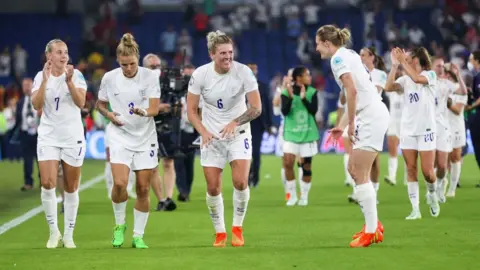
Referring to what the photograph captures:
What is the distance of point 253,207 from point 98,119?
17166 millimetres

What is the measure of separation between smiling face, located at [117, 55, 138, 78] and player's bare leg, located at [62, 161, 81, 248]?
129cm

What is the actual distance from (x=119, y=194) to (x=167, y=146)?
5.57 m

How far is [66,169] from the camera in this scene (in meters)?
Result: 12.0

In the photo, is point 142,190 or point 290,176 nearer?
point 142,190

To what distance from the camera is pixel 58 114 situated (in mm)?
11984

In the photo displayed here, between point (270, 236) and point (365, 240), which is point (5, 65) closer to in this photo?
point (270, 236)

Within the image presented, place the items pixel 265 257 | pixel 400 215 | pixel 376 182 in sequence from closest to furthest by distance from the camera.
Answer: pixel 265 257, pixel 400 215, pixel 376 182

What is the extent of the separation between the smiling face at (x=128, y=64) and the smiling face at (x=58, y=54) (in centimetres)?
73

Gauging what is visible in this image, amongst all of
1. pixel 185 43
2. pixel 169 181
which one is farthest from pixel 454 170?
pixel 185 43

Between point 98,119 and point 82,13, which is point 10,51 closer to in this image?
point 82,13

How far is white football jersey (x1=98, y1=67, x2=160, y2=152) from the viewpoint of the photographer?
1159cm

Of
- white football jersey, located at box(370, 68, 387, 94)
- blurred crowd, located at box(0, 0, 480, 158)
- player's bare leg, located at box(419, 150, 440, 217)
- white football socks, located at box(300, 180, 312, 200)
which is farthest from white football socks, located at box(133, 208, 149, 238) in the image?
blurred crowd, located at box(0, 0, 480, 158)

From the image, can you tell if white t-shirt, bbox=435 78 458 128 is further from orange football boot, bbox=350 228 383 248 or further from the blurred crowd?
the blurred crowd

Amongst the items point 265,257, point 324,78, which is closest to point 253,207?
point 265,257
